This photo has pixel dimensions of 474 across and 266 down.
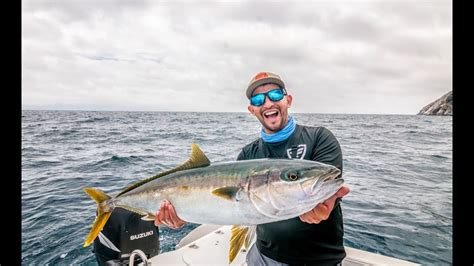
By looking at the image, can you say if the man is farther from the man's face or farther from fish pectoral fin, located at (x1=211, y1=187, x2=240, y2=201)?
fish pectoral fin, located at (x1=211, y1=187, x2=240, y2=201)

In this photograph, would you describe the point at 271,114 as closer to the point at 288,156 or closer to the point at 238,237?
the point at 288,156

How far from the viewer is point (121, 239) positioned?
4086mm

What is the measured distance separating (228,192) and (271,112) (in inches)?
36.4

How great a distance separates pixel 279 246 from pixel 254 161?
0.91 meters

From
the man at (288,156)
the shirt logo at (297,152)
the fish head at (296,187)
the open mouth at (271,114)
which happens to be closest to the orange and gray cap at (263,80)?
the man at (288,156)

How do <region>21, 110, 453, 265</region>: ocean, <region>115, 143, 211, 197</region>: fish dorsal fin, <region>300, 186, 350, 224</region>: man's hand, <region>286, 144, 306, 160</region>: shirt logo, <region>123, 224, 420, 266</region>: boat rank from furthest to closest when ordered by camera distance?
<region>21, 110, 453, 265</region>: ocean
<region>123, 224, 420, 266</region>: boat
<region>286, 144, 306, 160</region>: shirt logo
<region>115, 143, 211, 197</region>: fish dorsal fin
<region>300, 186, 350, 224</region>: man's hand

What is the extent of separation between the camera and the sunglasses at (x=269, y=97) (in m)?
2.82

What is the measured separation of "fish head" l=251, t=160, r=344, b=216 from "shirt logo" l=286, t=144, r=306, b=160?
549 mm

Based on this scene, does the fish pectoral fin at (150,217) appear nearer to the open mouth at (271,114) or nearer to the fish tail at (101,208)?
the fish tail at (101,208)

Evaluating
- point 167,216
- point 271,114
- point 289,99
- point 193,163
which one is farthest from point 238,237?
point 289,99

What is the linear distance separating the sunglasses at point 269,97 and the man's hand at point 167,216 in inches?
44.9

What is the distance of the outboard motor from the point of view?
4.08 metres

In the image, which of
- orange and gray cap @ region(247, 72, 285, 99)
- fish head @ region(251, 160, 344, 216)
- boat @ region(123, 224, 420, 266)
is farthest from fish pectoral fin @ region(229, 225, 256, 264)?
boat @ region(123, 224, 420, 266)
